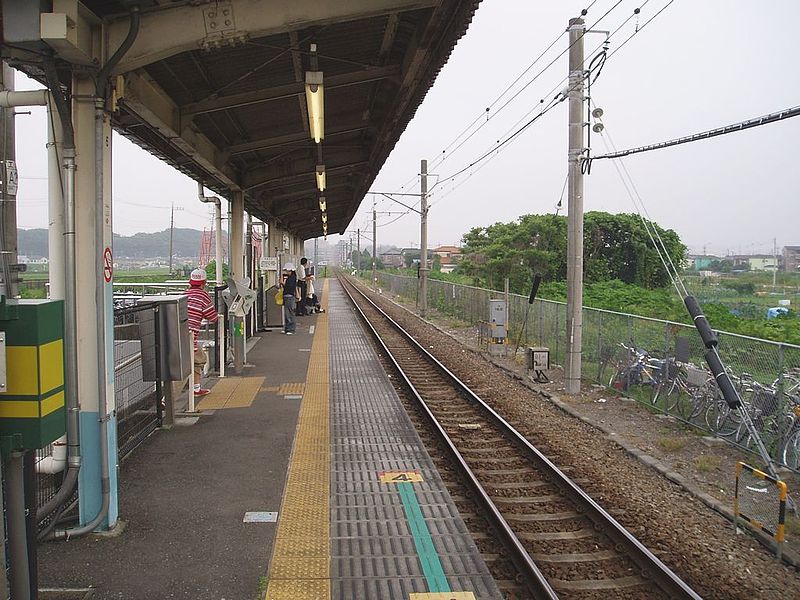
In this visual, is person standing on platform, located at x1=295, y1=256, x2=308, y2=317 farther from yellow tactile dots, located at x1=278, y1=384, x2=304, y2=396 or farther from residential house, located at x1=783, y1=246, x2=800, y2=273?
residential house, located at x1=783, y1=246, x2=800, y2=273

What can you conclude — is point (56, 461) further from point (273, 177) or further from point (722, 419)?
point (273, 177)

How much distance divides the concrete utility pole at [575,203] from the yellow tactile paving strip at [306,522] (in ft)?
14.1

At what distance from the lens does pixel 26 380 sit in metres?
3.39

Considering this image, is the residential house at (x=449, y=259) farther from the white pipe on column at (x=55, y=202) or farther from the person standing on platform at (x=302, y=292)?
the white pipe on column at (x=55, y=202)

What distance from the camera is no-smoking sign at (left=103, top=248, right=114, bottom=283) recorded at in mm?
4941

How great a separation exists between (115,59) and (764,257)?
64.8 m

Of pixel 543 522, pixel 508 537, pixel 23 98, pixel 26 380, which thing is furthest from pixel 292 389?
pixel 26 380

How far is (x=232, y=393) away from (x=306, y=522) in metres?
5.35

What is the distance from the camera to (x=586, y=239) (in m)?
33.1

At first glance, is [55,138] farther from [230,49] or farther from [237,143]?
[237,143]

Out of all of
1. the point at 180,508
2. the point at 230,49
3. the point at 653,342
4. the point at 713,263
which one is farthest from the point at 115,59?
the point at 713,263

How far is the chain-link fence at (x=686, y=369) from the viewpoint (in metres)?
7.17

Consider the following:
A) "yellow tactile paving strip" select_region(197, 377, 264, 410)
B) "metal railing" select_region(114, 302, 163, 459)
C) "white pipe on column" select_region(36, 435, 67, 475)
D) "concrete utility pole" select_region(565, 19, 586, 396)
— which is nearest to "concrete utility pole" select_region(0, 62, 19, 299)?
"white pipe on column" select_region(36, 435, 67, 475)

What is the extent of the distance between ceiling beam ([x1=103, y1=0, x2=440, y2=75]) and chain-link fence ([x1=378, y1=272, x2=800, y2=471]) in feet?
18.1
